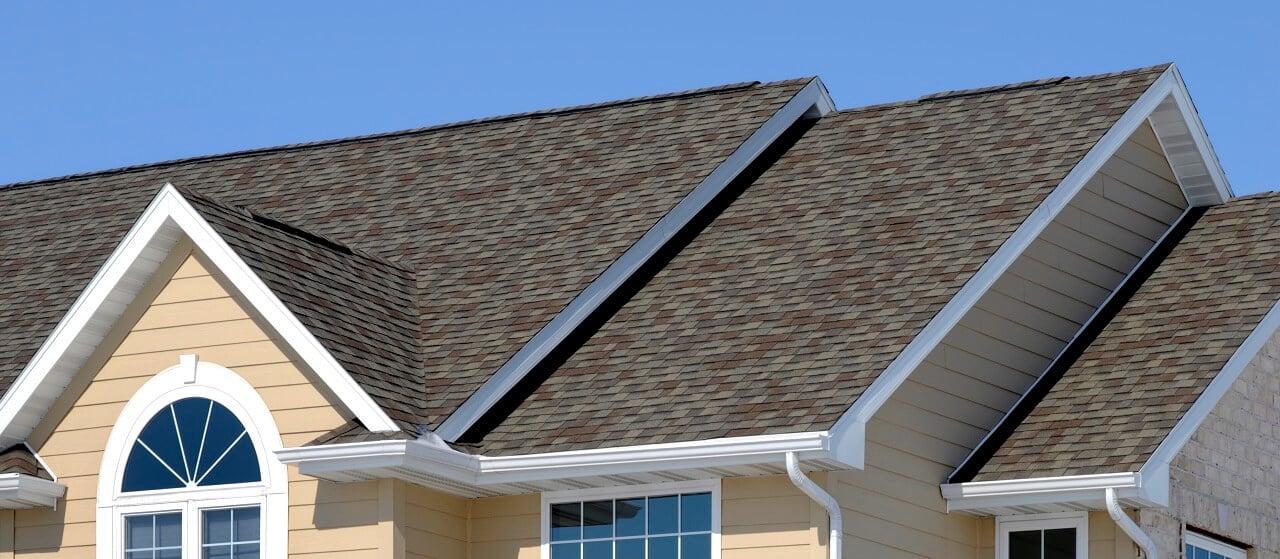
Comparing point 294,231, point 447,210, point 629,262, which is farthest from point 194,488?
point 447,210

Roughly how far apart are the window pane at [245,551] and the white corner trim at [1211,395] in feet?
21.4

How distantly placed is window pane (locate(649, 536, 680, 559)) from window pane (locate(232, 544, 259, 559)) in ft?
9.66

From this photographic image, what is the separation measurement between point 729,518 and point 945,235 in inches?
138

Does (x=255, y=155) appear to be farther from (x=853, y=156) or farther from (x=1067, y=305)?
(x=1067, y=305)

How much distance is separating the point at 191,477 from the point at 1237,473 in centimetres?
839

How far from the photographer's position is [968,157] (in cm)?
1861

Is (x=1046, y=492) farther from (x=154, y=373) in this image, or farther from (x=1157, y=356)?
(x=154, y=373)

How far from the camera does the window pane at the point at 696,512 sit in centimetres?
1504

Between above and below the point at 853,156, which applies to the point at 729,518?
below

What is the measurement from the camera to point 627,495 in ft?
50.5

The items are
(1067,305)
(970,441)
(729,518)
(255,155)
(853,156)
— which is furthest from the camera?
(255,155)

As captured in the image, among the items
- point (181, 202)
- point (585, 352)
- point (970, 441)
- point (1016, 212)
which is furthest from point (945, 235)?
point (181, 202)

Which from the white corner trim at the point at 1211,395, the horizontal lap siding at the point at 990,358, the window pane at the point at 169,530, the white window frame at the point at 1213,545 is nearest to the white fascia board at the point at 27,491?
the window pane at the point at 169,530

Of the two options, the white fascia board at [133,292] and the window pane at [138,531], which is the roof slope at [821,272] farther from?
the window pane at [138,531]
